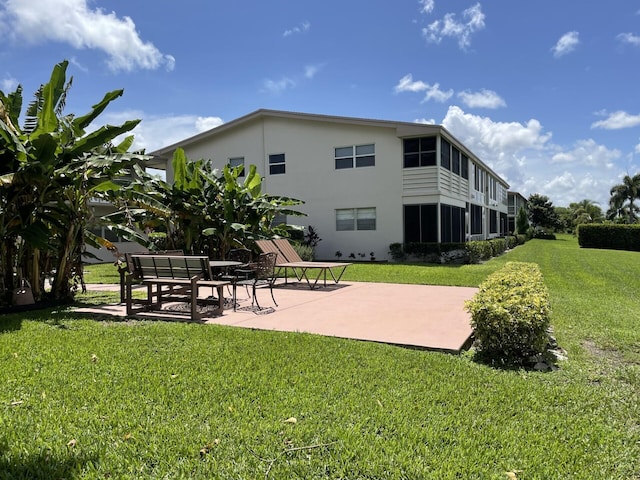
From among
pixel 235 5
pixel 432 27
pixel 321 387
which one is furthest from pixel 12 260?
pixel 432 27

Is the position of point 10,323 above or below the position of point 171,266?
below

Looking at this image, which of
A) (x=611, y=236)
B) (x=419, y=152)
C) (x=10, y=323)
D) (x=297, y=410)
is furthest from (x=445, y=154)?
(x=611, y=236)

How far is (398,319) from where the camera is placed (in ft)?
24.0

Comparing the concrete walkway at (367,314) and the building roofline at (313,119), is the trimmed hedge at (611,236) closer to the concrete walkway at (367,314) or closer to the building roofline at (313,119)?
the building roofline at (313,119)

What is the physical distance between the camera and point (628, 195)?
56312 mm

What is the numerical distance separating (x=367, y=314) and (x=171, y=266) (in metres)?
3.44

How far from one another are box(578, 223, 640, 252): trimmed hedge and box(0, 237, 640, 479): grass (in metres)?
32.8

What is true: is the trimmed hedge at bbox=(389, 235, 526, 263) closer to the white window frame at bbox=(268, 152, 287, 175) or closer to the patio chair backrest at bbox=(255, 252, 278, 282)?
the white window frame at bbox=(268, 152, 287, 175)

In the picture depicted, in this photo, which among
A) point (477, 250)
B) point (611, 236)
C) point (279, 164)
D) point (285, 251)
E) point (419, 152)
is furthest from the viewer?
point (611, 236)

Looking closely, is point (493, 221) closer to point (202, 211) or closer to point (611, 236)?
point (611, 236)

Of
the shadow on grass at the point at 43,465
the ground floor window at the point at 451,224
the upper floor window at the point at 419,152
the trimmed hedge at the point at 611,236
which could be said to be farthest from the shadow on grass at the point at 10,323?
the trimmed hedge at the point at 611,236

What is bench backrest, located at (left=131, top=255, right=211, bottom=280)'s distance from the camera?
7391 millimetres

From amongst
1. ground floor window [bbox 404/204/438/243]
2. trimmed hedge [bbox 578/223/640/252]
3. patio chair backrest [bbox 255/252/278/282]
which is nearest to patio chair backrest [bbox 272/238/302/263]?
patio chair backrest [bbox 255/252/278/282]

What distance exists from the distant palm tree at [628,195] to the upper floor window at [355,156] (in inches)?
1971
